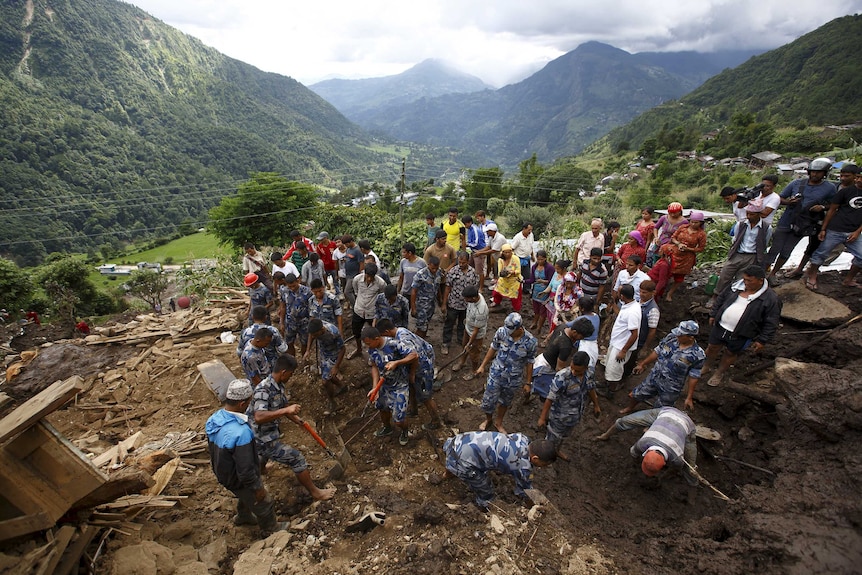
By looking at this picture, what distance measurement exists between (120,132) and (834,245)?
120818mm

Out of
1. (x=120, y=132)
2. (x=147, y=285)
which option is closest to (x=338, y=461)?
(x=147, y=285)

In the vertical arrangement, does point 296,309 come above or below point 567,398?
above

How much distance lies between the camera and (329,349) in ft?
19.2

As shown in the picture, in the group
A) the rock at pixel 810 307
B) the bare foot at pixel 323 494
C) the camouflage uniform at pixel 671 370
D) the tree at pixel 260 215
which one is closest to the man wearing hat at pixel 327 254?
the bare foot at pixel 323 494

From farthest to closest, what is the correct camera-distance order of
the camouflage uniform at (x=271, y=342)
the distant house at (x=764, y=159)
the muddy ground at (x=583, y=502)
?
the distant house at (x=764, y=159)
the camouflage uniform at (x=271, y=342)
the muddy ground at (x=583, y=502)

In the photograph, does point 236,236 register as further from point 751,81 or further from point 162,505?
point 751,81

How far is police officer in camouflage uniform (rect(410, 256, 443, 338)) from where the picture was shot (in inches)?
265

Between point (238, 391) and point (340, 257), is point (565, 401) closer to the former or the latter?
point (238, 391)

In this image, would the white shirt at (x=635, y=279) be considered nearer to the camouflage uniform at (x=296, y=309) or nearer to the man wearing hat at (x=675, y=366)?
the man wearing hat at (x=675, y=366)

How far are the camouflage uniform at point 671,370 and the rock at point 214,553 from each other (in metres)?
5.14

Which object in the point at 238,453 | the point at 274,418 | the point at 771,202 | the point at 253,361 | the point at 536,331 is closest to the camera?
the point at 238,453

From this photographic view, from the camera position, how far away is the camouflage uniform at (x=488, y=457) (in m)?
3.92

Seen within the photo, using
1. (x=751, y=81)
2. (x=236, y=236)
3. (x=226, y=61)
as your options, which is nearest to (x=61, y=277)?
(x=236, y=236)

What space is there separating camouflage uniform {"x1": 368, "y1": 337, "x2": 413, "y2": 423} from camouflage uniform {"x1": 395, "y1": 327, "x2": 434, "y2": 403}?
18 cm
